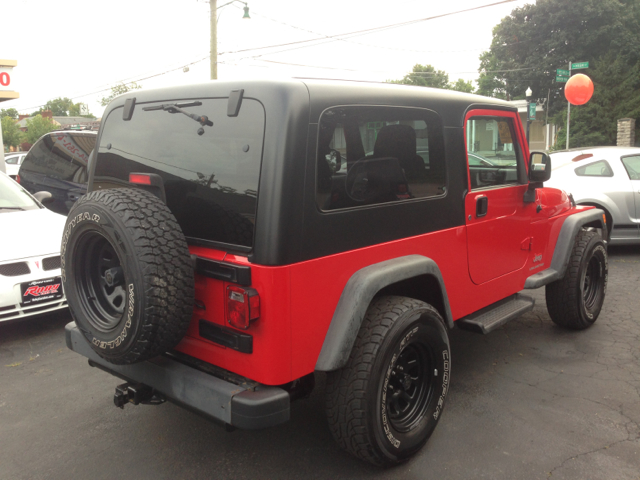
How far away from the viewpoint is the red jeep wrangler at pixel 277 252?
7.69 ft

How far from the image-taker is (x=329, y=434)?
318cm

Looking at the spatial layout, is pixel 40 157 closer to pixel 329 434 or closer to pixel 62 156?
pixel 62 156

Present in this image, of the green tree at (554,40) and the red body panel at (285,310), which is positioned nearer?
the red body panel at (285,310)

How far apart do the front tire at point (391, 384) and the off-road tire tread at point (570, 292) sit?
6.77 ft

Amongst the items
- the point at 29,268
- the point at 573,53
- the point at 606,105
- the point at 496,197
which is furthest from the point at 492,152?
the point at 573,53

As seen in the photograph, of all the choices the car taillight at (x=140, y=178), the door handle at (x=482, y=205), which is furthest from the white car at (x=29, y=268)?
the door handle at (x=482, y=205)

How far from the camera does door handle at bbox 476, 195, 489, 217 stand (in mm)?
3514

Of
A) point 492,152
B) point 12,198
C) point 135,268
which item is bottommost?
point 135,268

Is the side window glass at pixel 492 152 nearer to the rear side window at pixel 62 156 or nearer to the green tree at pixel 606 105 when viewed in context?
the rear side window at pixel 62 156

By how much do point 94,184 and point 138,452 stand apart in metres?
1.62

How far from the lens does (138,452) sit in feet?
9.87

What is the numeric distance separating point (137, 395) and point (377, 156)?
176 cm

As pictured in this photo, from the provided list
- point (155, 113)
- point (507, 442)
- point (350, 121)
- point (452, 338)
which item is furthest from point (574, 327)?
point (155, 113)

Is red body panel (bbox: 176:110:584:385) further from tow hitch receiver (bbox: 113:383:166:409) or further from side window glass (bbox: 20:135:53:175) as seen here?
side window glass (bbox: 20:135:53:175)
